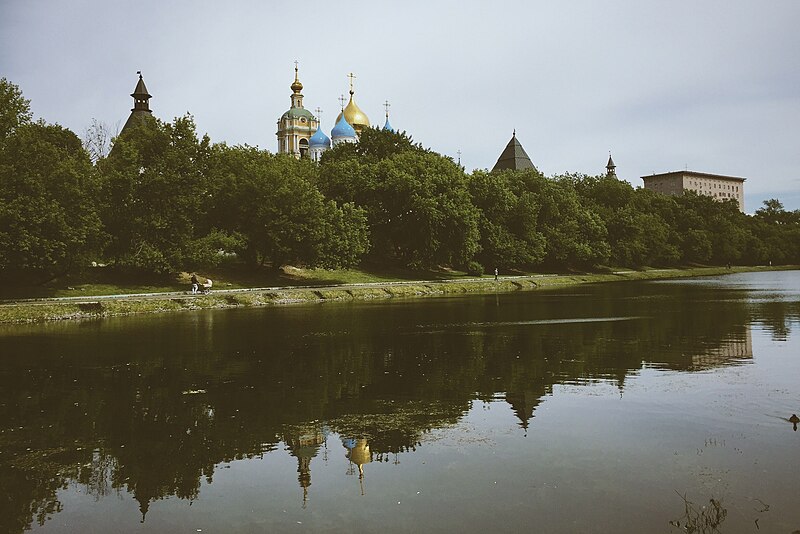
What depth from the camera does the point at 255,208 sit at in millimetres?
65750

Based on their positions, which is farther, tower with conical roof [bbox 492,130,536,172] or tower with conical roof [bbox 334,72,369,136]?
tower with conical roof [bbox 334,72,369,136]

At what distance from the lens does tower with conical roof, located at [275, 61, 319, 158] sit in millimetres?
179250

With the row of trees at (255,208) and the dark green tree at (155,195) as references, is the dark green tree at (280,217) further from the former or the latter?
the dark green tree at (155,195)

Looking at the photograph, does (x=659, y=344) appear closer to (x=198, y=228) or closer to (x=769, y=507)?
(x=769, y=507)

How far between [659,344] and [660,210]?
114 meters

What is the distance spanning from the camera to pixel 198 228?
6562 cm

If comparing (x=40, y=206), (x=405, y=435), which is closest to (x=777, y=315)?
(x=405, y=435)

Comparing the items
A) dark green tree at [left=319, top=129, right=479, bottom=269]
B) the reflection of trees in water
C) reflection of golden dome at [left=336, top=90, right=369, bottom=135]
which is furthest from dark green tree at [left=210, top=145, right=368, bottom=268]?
reflection of golden dome at [left=336, top=90, right=369, bottom=135]

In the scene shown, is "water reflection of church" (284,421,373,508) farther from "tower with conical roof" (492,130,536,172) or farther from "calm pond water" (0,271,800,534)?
"tower with conical roof" (492,130,536,172)

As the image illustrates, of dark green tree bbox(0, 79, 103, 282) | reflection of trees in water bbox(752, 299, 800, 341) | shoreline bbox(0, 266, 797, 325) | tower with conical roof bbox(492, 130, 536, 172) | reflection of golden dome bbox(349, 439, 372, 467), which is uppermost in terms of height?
tower with conical roof bbox(492, 130, 536, 172)

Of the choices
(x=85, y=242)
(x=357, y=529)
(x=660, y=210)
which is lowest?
(x=357, y=529)

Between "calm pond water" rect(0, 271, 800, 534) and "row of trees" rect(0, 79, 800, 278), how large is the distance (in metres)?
24.1

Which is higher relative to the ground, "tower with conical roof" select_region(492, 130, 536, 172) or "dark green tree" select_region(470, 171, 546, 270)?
"tower with conical roof" select_region(492, 130, 536, 172)

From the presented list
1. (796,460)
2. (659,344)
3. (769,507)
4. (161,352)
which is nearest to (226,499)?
(769,507)
